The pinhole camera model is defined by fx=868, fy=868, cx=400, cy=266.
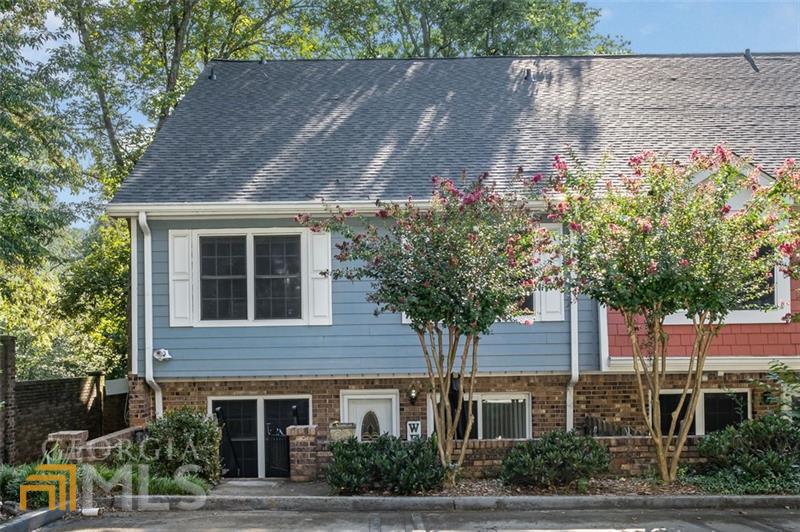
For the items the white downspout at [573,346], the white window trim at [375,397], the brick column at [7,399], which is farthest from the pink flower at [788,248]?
the brick column at [7,399]

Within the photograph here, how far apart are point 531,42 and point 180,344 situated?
16.3 meters

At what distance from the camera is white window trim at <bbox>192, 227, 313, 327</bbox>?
13484mm

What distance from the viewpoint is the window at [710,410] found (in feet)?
46.6

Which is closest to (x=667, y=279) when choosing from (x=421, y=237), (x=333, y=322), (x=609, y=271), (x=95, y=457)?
(x=609, y=271)

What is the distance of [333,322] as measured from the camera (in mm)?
13508

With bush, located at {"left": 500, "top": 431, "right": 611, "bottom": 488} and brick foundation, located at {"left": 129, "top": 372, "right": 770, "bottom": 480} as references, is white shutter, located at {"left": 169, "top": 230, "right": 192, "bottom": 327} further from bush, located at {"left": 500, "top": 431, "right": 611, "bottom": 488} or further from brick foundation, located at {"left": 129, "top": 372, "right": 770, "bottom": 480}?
bush, located at {"left": 500, "top": 431, "right": 611, "bottom": 488}

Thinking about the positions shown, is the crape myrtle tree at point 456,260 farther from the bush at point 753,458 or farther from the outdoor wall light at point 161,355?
the outdoor wall light at point 161,355

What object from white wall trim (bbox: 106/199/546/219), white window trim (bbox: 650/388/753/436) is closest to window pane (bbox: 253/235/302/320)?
white wall trim (bbox: 106/199/546/219)

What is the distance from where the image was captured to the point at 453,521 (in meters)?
9.24

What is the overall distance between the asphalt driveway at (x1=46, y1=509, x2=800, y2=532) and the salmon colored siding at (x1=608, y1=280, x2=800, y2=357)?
3.83 meters

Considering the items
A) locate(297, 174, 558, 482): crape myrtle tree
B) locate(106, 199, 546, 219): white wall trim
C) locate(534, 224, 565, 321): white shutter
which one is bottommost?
locate(534, 224, 565, 321): white shutter

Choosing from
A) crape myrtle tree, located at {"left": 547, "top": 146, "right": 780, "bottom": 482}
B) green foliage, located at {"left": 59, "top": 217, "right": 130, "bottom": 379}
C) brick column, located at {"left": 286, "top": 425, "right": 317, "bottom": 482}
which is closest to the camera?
crape myrtle tree, located at {"left": 547, "top": 146, "right": 780, "bottom": 482}

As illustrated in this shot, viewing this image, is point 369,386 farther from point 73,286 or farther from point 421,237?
point 73,286

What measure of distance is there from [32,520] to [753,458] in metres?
8.19
